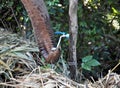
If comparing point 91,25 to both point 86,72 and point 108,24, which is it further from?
point 86,72

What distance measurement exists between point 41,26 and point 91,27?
60cm

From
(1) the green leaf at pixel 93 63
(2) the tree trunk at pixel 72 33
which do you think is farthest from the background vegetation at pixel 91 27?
(2) the tree trunk at pixel 72 33

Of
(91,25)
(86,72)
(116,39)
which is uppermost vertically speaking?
(91,25)

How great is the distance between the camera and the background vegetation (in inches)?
77.9

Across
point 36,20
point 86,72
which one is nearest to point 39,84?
point 36,20

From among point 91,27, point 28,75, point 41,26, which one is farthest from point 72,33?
point 91,27

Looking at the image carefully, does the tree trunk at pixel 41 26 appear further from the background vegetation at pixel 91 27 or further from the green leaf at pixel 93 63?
the background vegetation at pixel 91 27

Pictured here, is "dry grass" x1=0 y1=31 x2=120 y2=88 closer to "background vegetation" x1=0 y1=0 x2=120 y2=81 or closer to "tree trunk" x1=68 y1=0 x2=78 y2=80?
"tree trunk" x1=68 y1=0 x2=78 y2=80

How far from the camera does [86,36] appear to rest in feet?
6.66

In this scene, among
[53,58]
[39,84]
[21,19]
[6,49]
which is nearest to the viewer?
[39,84]

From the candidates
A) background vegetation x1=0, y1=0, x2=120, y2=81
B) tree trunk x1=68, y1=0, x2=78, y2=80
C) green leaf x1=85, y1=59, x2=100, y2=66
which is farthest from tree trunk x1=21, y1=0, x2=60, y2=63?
background vegetation x1=0, y1=0, x2=120, y2=81

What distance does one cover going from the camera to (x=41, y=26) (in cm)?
150

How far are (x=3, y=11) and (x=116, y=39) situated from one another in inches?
36.9

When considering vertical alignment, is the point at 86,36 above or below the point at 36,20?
below
